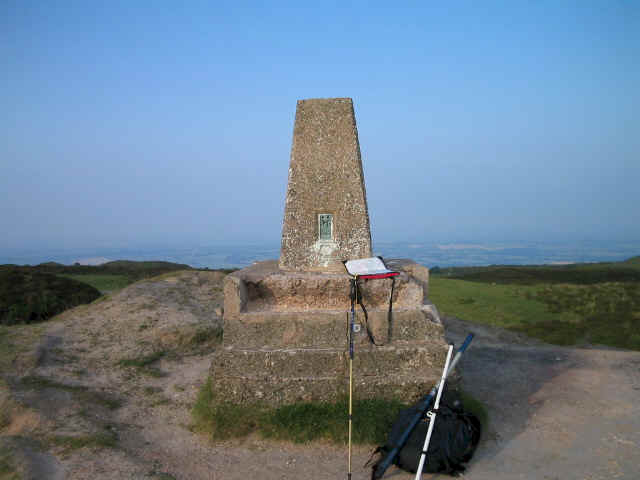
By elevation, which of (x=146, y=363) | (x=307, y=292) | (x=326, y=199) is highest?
(x=326, y=199)

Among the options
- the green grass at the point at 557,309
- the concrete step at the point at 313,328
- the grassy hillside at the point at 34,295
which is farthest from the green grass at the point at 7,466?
the green grass at the point at 557,309

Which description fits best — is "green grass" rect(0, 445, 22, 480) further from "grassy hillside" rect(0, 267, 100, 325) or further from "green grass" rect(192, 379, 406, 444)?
"grassy hillside" rect(0, 267, 100, 325)

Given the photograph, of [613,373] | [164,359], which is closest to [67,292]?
[164,359]

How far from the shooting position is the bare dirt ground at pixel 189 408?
19.2 ft

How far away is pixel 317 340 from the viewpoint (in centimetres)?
716

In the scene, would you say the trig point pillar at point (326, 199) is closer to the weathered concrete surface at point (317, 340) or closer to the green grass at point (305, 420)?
the weathered concrete surface at point (317, 340)

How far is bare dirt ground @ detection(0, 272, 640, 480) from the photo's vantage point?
19.2 ft

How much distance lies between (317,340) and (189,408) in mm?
3030

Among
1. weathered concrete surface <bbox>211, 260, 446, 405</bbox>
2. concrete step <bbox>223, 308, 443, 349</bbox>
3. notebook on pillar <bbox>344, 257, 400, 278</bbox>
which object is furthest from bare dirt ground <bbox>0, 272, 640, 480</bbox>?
notebook on pillar <bbox>344, 257, 400, 278</bbox>

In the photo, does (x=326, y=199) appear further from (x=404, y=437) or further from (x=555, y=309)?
(x=555, y=309)

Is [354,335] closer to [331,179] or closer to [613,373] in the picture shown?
[331,179]

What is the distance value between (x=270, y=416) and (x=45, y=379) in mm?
5281

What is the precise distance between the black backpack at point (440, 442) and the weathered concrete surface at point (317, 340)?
0.85 metres

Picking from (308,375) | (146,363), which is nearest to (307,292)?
(308,375)
